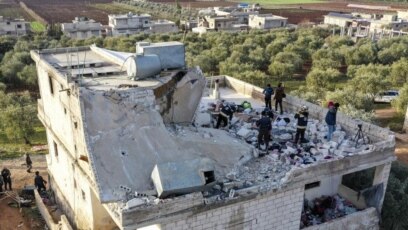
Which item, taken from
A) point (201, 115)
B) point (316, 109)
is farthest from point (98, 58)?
point (316, 109)

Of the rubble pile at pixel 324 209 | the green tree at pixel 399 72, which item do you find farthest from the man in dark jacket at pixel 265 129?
the green tree at pixel 399 72

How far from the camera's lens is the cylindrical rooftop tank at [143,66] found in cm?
1362

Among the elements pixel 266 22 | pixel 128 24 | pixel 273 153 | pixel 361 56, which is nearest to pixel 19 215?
pixel 273 153

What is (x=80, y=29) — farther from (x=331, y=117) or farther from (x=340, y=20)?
(x=331, y=117)

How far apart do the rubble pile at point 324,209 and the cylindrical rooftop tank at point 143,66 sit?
7094mm

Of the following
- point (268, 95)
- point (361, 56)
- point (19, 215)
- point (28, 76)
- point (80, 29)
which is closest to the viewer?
point (268, 95)

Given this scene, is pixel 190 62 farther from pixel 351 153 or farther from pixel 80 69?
pixel 351 153

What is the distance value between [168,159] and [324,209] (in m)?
6.59

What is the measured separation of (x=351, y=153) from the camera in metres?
13.0

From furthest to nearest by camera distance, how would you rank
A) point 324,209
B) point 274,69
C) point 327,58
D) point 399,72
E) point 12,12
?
point 12,12 → point 327,58 → point 274,69 → point 399,72 → point 324,209

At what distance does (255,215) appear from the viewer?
11.5 meters

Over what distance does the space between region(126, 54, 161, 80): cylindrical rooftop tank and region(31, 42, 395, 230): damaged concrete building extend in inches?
1.4

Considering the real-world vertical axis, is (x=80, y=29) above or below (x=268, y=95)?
below

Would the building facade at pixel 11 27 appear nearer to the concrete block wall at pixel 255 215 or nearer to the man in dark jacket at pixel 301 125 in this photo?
the man in dark jacket at pixel 301 125
